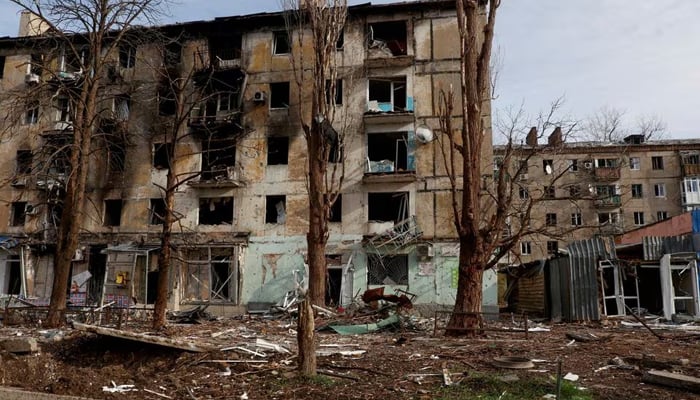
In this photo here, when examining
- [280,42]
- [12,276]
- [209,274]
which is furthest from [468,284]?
[12,276]

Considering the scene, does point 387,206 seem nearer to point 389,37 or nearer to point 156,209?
point 389,37

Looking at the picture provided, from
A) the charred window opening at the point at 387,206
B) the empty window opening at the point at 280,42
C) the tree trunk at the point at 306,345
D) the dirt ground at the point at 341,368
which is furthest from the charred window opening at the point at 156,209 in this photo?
the tree trunk at the point at 306,345

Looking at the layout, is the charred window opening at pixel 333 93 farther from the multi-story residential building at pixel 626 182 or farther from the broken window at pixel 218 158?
the multi-story residential building at pixel 626 182

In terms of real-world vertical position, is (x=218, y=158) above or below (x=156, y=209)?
above

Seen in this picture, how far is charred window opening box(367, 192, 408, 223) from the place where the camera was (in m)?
25.5

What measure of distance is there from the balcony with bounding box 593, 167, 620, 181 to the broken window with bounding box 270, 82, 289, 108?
30.9 metres

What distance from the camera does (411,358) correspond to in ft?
31.8

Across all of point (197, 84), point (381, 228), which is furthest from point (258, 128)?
point (381, 228)

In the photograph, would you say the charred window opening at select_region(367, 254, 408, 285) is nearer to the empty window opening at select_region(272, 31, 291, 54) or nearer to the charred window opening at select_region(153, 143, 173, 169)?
→ the empty window opening at select_region(272, 31, 291, 54)

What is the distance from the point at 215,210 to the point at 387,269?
370 inches

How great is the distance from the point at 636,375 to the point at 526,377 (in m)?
1.83

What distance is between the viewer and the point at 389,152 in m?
27.6

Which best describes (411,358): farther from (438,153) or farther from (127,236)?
(127,236)

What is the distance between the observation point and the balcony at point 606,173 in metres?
45.6
